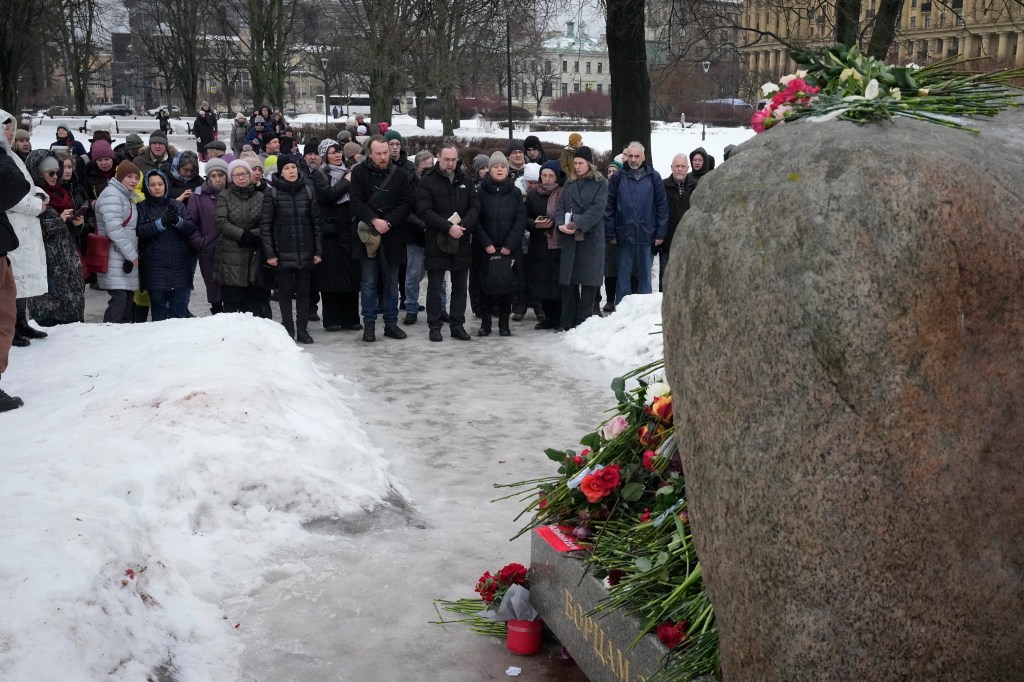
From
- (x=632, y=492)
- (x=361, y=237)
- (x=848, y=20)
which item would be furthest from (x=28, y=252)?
(x=848, y=20)

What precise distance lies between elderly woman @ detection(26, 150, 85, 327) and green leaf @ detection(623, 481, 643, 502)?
727cm

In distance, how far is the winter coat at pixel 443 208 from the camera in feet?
36.1

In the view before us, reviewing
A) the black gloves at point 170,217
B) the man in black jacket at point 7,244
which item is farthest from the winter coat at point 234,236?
the man in black jacket at point 7,244

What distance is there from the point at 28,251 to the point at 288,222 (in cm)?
254

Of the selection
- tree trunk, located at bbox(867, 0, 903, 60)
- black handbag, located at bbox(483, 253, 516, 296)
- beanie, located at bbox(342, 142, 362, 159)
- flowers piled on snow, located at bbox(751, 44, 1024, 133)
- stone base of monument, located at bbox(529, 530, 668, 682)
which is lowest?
stone base of monument, located at bbox(529, 530, 668, 682)

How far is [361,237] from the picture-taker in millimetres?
11047

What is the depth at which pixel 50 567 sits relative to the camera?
432 centimetres

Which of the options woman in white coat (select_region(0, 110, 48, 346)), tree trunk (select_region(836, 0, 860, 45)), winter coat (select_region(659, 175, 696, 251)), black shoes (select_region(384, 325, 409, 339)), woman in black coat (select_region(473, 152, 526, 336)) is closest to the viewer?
woman in white coat (select_region(0, 110, 48, 346))

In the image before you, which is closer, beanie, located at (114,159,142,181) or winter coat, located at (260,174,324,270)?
beanie, located at (114,159,142,181)

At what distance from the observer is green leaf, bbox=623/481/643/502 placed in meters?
4.31

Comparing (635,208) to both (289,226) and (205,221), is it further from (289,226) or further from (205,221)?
(205,221)

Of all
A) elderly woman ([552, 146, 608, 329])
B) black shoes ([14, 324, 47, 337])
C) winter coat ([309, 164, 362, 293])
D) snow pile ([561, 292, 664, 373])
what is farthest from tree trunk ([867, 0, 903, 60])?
black shoes ([14, 324, 47, 337])

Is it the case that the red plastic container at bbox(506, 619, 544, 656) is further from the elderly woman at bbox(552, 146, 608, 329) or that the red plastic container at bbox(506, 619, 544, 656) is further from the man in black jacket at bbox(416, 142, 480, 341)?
the elderly woman at bbox(552, 146, 608, 329)

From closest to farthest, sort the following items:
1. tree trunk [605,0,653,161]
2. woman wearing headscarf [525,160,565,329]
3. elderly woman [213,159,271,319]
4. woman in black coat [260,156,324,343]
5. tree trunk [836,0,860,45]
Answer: woman in black coat [260,156,324,343] < elderly woman [213,159,271,319] < woman wearing headscarf [525,160,565,329] < tree trunk [836,0,860,45] < tree trunk [605,0,653,161]
